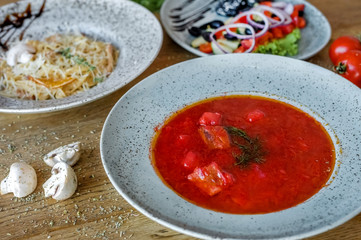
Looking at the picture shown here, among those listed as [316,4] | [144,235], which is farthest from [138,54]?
[316,4]

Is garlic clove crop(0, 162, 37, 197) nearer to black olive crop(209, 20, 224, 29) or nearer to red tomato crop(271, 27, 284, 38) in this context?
black olive crop(209, 20, 224, 29)

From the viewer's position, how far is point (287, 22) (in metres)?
3.50

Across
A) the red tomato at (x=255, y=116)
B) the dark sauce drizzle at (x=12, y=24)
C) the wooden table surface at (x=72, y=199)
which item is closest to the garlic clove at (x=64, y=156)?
the wooden table surface at (x=72, y=199)

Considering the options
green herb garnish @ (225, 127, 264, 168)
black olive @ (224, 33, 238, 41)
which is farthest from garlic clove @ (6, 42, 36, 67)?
green herb garnish @ (225, 127, 264, 168)

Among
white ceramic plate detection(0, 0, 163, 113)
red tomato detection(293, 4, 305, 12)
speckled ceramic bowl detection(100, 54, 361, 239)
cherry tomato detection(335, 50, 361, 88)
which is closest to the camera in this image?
speckled ceramic bowl detection(100, 54, 361, 239)

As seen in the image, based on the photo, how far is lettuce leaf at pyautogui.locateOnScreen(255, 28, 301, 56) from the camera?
10.7ft

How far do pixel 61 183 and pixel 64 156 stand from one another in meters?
0.23

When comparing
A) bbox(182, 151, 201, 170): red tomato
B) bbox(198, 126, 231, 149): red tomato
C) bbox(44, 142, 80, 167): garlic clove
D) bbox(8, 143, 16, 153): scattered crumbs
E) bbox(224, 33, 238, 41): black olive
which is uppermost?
bbox(198, 126, 231, 149): red tomato

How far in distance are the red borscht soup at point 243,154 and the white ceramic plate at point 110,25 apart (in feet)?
2.40

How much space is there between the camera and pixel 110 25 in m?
3.49

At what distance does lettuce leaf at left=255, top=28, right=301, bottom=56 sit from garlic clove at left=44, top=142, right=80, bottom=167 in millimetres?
1714

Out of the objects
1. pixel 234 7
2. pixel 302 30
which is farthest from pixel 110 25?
pixel 302 30

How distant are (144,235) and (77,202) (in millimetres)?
426

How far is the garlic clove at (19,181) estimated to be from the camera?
216 cm
